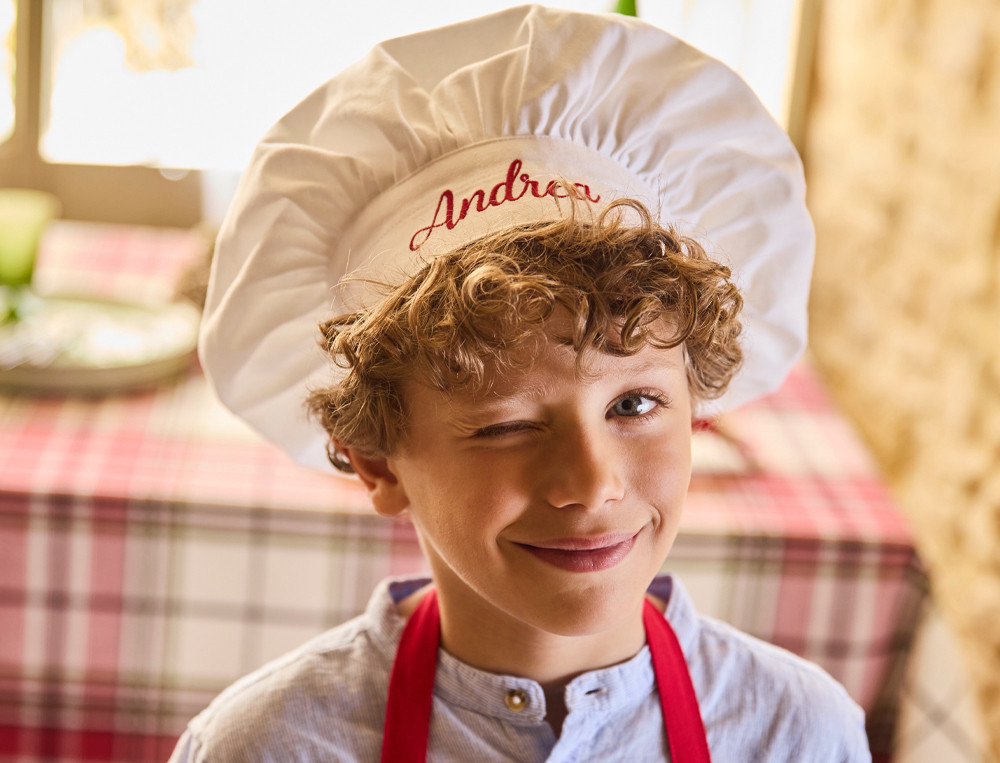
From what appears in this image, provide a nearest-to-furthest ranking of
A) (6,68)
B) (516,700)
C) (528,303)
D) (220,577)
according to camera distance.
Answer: (528,303) → (516,700) → (220,577) → (6,68)

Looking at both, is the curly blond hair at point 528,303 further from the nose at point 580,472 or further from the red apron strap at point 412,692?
the red apron strap at point 412,692

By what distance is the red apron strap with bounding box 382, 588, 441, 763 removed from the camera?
0.80 m

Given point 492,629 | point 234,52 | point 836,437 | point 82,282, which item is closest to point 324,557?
point 492,629

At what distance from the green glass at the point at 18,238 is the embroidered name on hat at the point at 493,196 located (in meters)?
1.09

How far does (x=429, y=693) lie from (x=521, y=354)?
0.28 m

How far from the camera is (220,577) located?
4.26 ft

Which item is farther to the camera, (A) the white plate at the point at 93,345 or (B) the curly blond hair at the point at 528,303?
(A) the white plate at the point at 93,345

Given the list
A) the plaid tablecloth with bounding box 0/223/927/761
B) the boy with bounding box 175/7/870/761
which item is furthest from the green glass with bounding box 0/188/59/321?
the boy with bounding box 175/7/870/761

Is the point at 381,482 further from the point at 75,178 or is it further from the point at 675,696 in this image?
the point at 75,178

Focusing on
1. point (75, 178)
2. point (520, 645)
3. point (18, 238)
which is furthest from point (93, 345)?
point (75, 178)

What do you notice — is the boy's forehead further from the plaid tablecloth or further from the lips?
the plaid tablecloth

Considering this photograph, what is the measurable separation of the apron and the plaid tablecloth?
0.42 metres

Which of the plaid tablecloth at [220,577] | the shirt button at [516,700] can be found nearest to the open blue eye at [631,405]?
the shirt button at [516,700]

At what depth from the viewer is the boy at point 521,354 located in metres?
0.71
